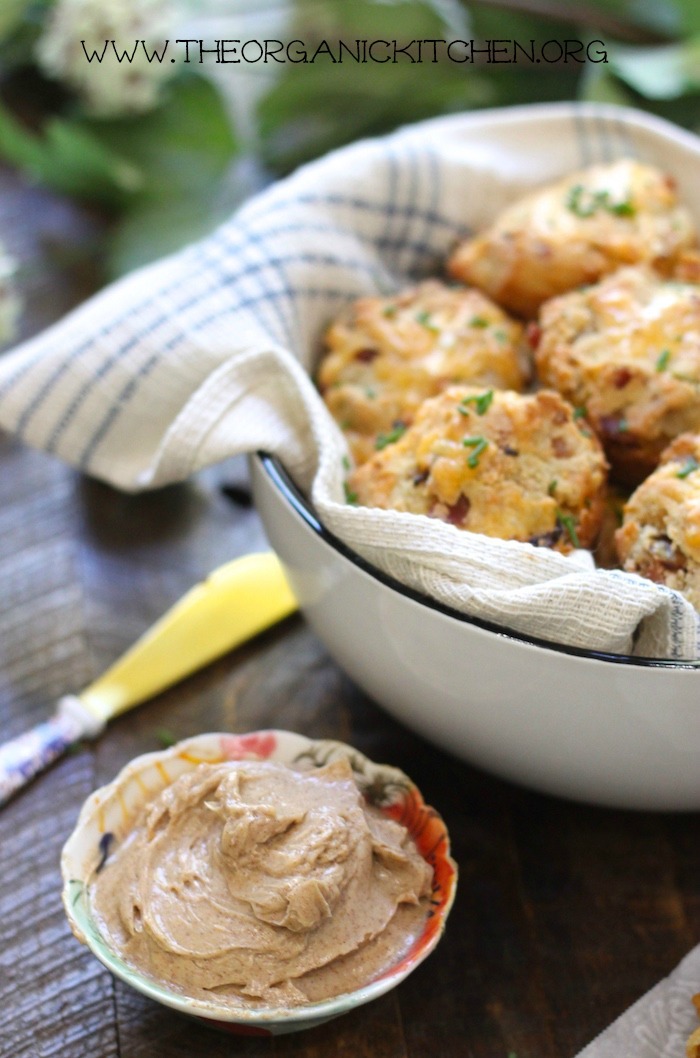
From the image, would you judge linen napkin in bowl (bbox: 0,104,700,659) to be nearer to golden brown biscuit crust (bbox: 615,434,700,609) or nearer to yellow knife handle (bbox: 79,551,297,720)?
golden brown biscuit crust (bbox: 615,434,700,609)

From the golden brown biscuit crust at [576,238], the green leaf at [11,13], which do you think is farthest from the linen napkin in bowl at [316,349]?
the green leaf at [11,13]

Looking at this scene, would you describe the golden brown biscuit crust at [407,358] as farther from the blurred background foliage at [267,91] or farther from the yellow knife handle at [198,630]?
the blurred background foliage at [267,91]

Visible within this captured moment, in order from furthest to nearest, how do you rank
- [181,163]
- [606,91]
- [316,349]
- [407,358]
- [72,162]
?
[181,163]
[72,162]
[606,91]
[316,349]
[407,358]

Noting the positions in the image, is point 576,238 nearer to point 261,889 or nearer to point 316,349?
point 316,349

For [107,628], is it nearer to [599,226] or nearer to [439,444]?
[439,444]

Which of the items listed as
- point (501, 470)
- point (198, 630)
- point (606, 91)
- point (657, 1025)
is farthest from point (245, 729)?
point (606, 91)

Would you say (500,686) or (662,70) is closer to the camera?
(500,686)

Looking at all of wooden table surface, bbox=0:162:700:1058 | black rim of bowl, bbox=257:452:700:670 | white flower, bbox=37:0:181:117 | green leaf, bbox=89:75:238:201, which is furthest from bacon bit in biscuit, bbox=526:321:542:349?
white flower, bbox=37:0:181:117
